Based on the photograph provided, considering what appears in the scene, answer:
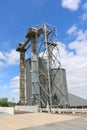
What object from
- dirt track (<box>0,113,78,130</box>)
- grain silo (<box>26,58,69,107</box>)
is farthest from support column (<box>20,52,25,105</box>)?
dirt track (<box>0,113,78,130</box>)

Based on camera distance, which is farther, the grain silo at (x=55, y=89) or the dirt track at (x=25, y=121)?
the grain silo at (x=55, y=89)

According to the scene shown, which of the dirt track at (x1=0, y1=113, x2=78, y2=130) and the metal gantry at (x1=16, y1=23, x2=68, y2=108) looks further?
the metal gantry at (x1=16, y1=23, x2=68, y2=108)

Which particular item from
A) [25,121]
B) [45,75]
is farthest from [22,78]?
[25,121]

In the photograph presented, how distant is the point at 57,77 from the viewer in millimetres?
43875

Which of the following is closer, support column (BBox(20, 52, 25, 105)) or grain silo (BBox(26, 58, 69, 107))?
grain silo (BBox(26, 58, 69, 107))

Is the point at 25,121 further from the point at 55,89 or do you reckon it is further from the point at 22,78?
the point at 22,78

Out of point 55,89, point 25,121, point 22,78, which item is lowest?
point 25,121

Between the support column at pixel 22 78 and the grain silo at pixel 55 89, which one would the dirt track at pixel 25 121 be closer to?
the grain silo at pixel 55 89

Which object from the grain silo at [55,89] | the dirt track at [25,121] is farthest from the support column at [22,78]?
the dirt track at [25,121]

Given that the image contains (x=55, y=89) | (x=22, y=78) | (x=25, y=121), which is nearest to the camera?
(x=25, y=121)

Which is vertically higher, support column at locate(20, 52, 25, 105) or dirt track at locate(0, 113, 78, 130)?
support column at locate(20, 52, 25, 105)

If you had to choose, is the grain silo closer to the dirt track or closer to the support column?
the support column

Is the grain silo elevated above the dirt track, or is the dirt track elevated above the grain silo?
the grain silo

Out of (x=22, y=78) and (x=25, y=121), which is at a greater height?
(x=22, y=78)
